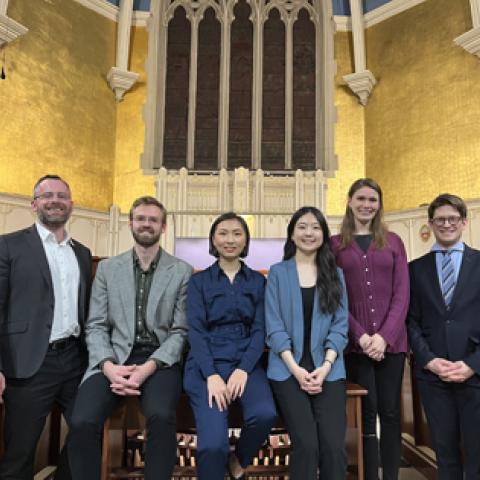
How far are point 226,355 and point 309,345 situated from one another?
371mm

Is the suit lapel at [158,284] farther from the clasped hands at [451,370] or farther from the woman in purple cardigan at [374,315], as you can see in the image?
the clasped hands at [451,370]

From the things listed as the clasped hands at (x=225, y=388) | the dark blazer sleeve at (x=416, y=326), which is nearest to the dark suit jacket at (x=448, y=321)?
the dark blazer sleeve at (x=416, y=326)

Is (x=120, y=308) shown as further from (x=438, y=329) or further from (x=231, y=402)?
(x=438, y=329)

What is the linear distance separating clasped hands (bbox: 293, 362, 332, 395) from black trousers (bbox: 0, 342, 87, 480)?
103 centimetres

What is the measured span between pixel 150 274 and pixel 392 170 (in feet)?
20.2

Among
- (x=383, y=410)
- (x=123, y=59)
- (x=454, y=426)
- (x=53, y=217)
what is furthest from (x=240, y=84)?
(x=454, y=426)

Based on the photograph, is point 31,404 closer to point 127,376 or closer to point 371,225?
point 127,376

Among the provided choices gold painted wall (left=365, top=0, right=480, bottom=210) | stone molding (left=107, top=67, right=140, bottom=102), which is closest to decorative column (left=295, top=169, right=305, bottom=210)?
gold painted wall (left=365, top=0, right=480, bottom=210)

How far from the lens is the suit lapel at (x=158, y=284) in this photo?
234 centimetres

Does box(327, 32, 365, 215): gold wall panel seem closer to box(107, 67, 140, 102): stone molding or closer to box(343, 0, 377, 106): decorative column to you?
box(343, 0, 377, 106): decorative column

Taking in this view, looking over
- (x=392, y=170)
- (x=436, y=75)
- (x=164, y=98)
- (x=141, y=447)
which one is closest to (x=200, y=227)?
(x=164, y=98)

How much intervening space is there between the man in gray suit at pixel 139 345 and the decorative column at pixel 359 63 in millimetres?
6548

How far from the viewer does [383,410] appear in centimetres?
229

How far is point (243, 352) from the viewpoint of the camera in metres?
2.21
